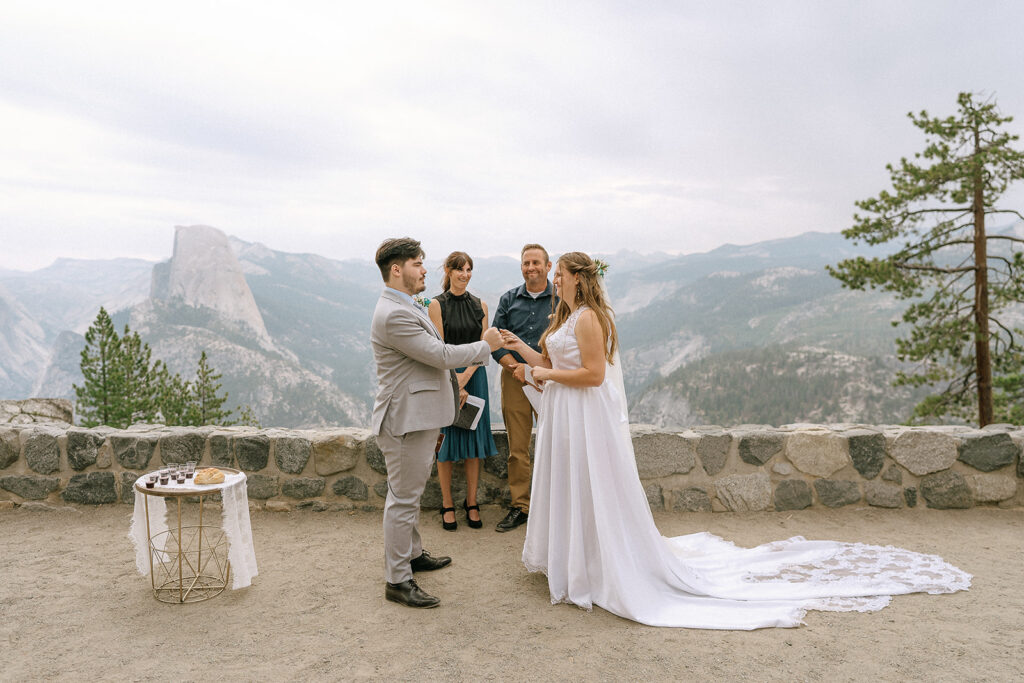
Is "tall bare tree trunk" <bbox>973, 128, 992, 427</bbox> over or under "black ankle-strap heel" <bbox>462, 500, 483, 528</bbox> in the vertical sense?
over

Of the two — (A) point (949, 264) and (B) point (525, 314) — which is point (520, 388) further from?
(A) point (949, 264)

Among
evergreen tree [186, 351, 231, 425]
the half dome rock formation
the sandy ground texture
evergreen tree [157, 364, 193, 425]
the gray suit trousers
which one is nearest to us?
the sandy ground texture

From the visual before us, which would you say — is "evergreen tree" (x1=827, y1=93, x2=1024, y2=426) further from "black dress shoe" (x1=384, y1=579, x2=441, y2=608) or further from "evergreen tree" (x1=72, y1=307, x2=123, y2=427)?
"evergreen tree" (x1=72, y1=307, x2=123, y2=427)

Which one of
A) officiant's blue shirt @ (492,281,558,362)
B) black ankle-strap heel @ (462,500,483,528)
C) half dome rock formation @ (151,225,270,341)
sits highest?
half dome rock formation @ (151,225,270,341)

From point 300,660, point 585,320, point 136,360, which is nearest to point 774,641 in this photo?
point 585,320

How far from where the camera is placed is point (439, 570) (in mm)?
3625

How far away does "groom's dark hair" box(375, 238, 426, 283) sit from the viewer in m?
3.12

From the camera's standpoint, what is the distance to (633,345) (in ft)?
404

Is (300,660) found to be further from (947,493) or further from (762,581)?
(947,493)

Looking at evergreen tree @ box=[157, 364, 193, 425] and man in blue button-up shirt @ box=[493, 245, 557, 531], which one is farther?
evergreen tree @ box=[157, 364, 193, 425]

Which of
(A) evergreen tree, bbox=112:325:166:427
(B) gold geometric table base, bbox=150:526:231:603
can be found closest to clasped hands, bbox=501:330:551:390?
(B) gold geometric table base, bbox=150:526:231:603

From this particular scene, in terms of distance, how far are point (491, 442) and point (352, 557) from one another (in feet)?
3.77

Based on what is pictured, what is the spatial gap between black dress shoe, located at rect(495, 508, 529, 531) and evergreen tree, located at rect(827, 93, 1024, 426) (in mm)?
10072

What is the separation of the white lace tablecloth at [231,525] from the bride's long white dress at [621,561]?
1.47 meters
